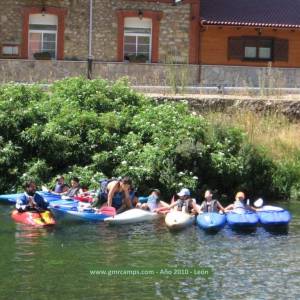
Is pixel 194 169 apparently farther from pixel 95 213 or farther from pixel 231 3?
pixel 231 3

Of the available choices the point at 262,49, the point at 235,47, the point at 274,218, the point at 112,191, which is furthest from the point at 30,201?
the point at 262,49

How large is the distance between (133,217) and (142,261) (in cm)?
488

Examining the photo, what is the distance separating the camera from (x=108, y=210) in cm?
2108

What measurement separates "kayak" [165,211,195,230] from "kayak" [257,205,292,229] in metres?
1.73

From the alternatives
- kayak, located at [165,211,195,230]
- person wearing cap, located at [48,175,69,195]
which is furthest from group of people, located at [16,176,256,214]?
person wearing cap, located at [48,175,69,195]

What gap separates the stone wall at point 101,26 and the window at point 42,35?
49 centimetres

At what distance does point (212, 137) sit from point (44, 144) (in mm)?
5166

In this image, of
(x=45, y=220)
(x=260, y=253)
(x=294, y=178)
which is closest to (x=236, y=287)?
(x=260, y=253)

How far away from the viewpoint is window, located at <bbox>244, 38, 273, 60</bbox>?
36844 mm

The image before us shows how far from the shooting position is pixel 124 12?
115ft

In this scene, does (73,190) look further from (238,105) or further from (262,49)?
(262,49)

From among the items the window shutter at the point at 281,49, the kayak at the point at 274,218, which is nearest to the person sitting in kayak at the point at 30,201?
the kayak at the point at 274,218

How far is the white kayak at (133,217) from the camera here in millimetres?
20641

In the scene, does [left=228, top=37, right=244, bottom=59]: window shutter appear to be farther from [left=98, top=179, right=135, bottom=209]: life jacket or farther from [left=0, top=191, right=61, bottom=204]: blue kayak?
[left=98, top=179, right=135, bottom=209]: life jacket
